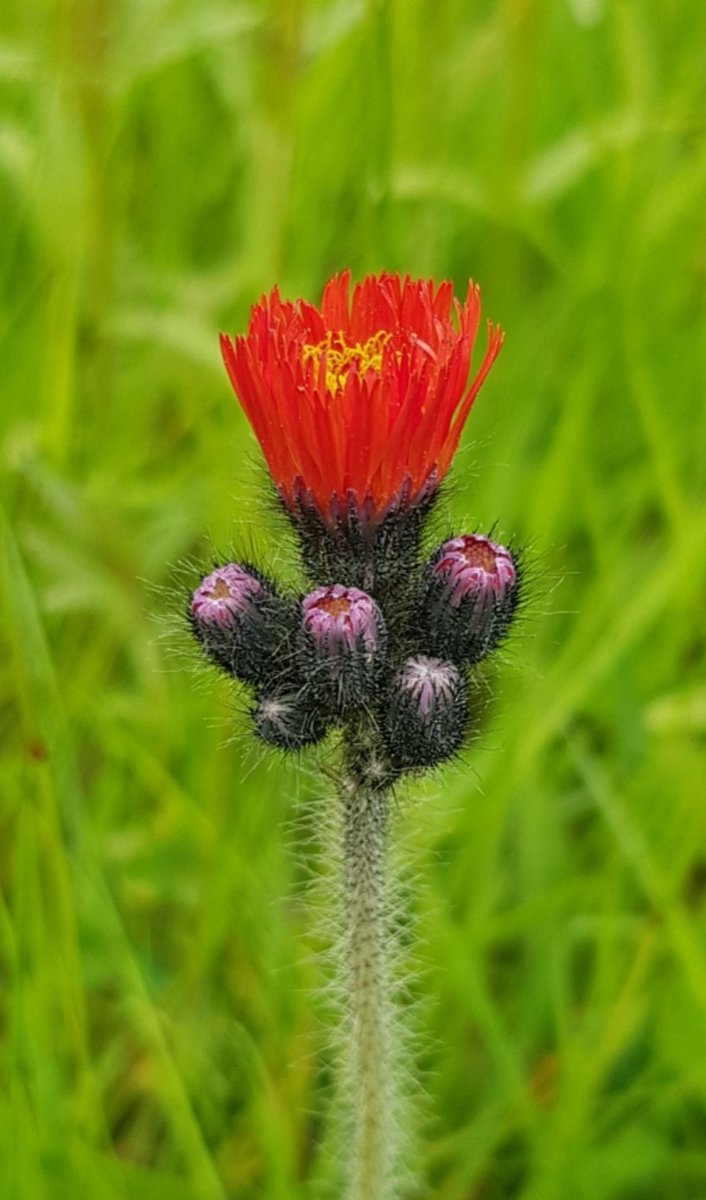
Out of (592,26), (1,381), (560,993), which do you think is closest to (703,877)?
(560,993)

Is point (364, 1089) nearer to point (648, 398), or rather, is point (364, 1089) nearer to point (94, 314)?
point (648, 398)

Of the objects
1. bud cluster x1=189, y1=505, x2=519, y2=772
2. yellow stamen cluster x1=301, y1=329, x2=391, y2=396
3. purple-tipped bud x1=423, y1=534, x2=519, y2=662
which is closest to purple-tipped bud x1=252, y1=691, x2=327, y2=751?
bud cluster x1=189, y1=505, x2=519, y2=772

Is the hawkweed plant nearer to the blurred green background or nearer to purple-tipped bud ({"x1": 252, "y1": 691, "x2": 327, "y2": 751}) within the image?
purple-tipped bud ({"x1": 252, "y1": 691, "x2": 327, "y2": 751})

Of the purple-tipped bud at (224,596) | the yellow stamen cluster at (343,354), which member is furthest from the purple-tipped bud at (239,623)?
the yellow stamen cluster at (343,354)

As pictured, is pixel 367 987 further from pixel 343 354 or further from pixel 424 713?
pixel 343 354

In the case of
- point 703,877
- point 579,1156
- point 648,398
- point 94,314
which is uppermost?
point 94,314

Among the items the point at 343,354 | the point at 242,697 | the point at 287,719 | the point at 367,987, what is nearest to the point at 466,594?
the point at 287,719
